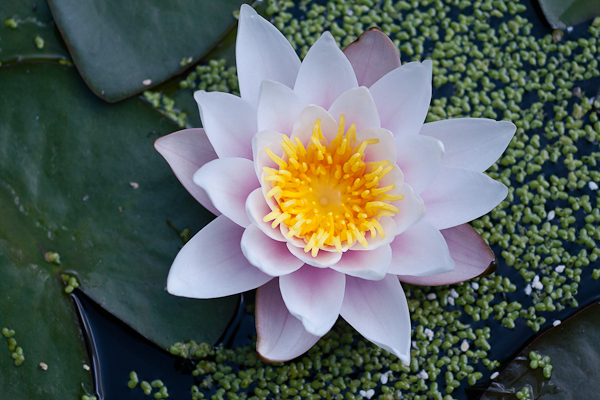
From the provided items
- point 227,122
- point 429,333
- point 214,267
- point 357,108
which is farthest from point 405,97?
point 429,333

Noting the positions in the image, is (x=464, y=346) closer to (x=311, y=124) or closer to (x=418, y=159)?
(x=418, y=159)

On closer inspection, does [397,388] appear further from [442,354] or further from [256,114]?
[256,114]

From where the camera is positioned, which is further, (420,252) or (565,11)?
(565,11)

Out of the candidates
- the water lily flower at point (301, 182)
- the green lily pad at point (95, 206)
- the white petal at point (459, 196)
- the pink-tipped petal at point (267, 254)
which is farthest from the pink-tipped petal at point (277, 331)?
the white petal at point (459, 196)

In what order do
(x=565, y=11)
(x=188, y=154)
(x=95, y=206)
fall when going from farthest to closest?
(x=565, y=11) < (x=95, y=206) < (x=188, y=154)

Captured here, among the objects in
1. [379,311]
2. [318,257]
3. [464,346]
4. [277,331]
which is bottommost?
[464,346]

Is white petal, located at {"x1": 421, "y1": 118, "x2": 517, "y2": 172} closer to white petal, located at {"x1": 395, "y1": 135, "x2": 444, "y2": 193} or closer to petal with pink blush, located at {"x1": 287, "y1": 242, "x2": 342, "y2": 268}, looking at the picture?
white petal, located at {"x1": 395, "y1": 135, "x2": 444, "y2": 193}

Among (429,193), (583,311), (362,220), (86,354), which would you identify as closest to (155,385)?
(86,354)

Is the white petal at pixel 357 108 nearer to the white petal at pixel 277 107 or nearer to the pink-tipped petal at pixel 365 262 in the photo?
the white petal at pixel 277 107
